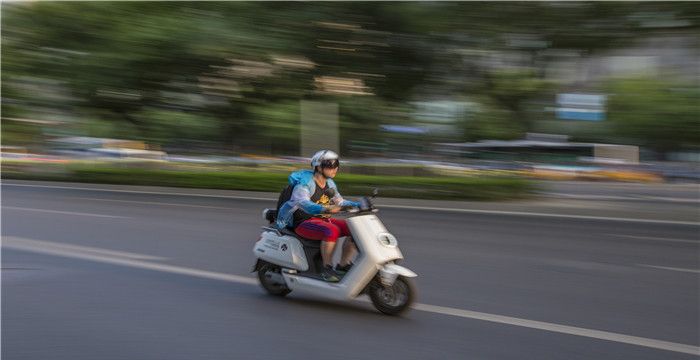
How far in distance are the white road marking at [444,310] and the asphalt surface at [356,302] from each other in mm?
20

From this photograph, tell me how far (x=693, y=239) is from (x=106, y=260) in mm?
8256

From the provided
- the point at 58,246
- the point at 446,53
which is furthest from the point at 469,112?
the point at 58,246

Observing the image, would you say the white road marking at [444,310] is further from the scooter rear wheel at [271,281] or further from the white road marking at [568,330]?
the scooter rear wheel at [271,281]

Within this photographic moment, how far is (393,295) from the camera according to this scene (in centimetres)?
577

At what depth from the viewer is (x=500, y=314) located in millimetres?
5891

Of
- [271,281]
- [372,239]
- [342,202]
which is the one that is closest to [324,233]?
[342,202]

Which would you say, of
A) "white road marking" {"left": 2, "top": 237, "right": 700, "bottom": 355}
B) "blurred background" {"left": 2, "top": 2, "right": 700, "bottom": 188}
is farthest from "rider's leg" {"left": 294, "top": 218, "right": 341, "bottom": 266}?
"blurred background" {"left": 2, "top": 2, "right": 700, "bottom": 188}

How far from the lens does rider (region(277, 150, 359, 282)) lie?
598 cm

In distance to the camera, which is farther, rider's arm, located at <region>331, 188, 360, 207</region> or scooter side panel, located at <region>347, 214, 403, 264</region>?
rider's arm, located at <region>331, 188, 360, 207</region>

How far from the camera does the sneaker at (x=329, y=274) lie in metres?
6.01

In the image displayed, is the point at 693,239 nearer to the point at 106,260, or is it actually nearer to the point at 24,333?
the point at 106,260

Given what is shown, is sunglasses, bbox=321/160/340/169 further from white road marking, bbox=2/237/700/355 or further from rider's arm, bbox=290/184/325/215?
white road marking, bbox=2/237/700/355

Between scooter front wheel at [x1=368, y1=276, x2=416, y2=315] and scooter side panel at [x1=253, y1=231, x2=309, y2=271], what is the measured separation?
0.68 metres

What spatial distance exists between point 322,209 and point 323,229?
206 mm
